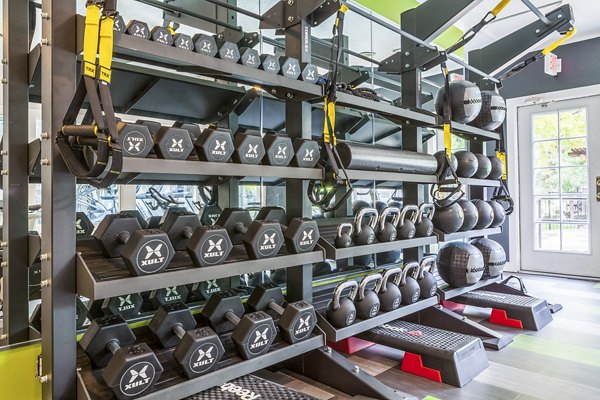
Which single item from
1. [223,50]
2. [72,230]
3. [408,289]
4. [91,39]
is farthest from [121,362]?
[408,289]

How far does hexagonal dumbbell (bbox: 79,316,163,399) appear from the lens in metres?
1.55

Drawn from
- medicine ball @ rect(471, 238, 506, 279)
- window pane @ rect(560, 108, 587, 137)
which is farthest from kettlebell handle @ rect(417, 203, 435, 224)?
window pane @ rect(560, 108, 587, 137)

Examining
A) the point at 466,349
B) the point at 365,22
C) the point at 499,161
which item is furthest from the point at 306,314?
the point at 365,22

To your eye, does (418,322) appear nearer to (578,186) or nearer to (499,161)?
(499,161)

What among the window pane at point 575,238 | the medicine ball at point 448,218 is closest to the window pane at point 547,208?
the window pane at point 575,238

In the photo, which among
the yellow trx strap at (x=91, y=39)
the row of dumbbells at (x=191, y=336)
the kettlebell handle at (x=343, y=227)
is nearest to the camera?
the yellow trx strap at (x=91, y=39)

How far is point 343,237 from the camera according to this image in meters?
2.51

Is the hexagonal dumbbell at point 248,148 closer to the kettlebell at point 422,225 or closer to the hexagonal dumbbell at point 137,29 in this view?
the hexagonal dumbbell at point 137,29

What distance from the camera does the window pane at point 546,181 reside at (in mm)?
6148

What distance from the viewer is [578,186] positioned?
19.5 ft

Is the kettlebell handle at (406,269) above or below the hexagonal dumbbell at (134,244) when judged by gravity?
below

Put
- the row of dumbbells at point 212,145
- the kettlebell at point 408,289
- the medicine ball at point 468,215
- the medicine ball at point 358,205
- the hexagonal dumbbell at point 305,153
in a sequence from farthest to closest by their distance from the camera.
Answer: the medicine ball at point 358,205 < the medicine ball at point 468,215 < the kettlebell at point 408,289 < the hexagonal dumbbell at point 305,153 < the row of dumbbells at point 212,145

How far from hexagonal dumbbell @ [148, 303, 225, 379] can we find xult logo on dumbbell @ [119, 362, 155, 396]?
15cm

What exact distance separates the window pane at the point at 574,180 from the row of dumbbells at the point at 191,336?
531 centimetres
